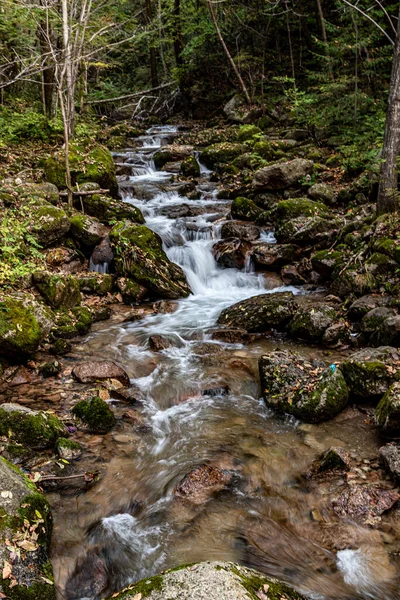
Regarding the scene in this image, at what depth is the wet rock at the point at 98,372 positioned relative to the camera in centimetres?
605

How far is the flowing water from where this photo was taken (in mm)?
3604

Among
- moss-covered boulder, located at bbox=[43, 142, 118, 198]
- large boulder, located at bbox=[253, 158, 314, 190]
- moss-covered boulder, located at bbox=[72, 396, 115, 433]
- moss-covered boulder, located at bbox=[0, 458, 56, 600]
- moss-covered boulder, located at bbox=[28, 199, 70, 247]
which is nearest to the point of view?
moss-covered boulder, located at bbox=[0, 458, 56, 600]

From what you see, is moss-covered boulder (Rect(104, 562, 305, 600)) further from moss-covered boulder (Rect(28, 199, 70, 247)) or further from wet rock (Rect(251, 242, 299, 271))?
wet rock (Rect(251, 242, 299, 271))

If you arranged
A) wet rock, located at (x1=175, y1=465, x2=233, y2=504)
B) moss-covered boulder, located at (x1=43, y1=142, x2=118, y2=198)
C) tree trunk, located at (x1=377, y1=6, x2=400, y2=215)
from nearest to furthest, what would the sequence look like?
wet rock, located at (x1=175, y1=465, x2=233, y2=504) → tree trunk, located at (x1=377, y1=6, x2=400, y2=215) → moss-covered boulder, located at (x1=43, y1=142, x2=118, y2=198)

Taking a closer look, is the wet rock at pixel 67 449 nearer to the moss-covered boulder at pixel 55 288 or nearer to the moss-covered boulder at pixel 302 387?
the moss-covered boulder at pixel 302 387

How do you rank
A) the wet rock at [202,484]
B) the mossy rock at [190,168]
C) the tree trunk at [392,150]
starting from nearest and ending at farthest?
the wet rock at [202,484], the tree trunk at [392,150], the mossy rock at [190,168]

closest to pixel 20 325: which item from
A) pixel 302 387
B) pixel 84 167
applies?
pixel 302 387

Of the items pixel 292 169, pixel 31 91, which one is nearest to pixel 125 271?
pixel 292 169

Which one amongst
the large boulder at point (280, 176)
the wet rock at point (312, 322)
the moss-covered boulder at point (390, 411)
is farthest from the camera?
the large boulder at point (280, 176)

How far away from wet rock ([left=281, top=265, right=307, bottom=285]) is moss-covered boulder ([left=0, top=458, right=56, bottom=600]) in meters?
7.41

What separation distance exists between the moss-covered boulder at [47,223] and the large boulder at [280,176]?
20.9 feet

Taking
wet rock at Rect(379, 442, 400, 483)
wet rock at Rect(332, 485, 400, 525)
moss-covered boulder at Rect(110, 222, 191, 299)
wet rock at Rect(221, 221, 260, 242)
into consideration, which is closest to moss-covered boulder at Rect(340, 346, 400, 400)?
wet rock at Rect(379, 442, 400, 483)

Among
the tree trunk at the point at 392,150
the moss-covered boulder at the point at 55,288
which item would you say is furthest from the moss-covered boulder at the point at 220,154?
the moss-covered boulder at the point at 55,288

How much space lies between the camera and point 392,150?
28.5 ft
